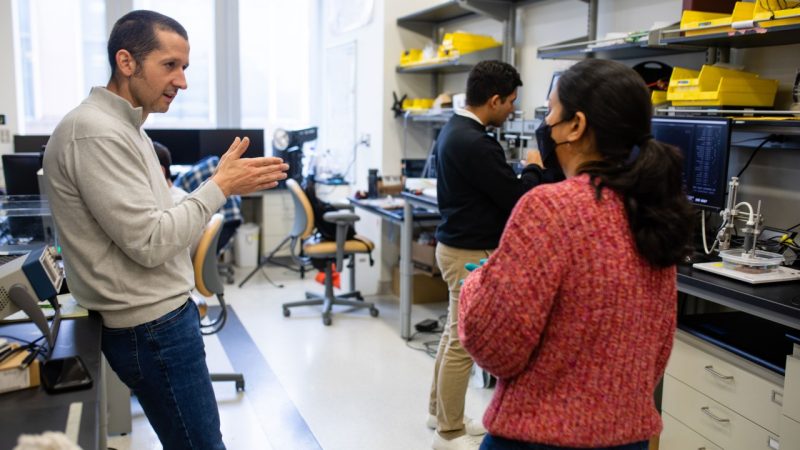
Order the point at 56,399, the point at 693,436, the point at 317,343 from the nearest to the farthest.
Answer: the point at 56,399
the point at 693,436
the point at 317,343

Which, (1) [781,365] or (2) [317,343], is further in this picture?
(2) [317,343]

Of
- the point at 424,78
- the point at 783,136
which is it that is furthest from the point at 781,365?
the point at 424,78

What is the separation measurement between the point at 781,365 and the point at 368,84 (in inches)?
147

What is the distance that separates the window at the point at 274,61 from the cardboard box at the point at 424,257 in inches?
103

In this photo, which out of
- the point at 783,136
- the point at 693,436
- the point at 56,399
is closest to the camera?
the point at 56,399

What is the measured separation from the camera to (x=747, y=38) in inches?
96.7

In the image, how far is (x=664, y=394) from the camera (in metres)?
2.33

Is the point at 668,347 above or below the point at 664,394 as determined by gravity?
above

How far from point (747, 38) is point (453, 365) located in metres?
1.59

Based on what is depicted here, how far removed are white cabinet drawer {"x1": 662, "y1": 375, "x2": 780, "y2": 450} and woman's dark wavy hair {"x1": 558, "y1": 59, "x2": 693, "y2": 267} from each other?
1.23 metres

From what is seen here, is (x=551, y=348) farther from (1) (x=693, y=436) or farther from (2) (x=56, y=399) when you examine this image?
(1) (x=693, y=436)

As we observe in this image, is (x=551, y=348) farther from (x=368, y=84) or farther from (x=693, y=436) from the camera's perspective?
(x=368, y=84)

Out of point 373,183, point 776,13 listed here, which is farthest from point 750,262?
point 373,183

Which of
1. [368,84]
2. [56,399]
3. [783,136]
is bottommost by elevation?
[56,399]
